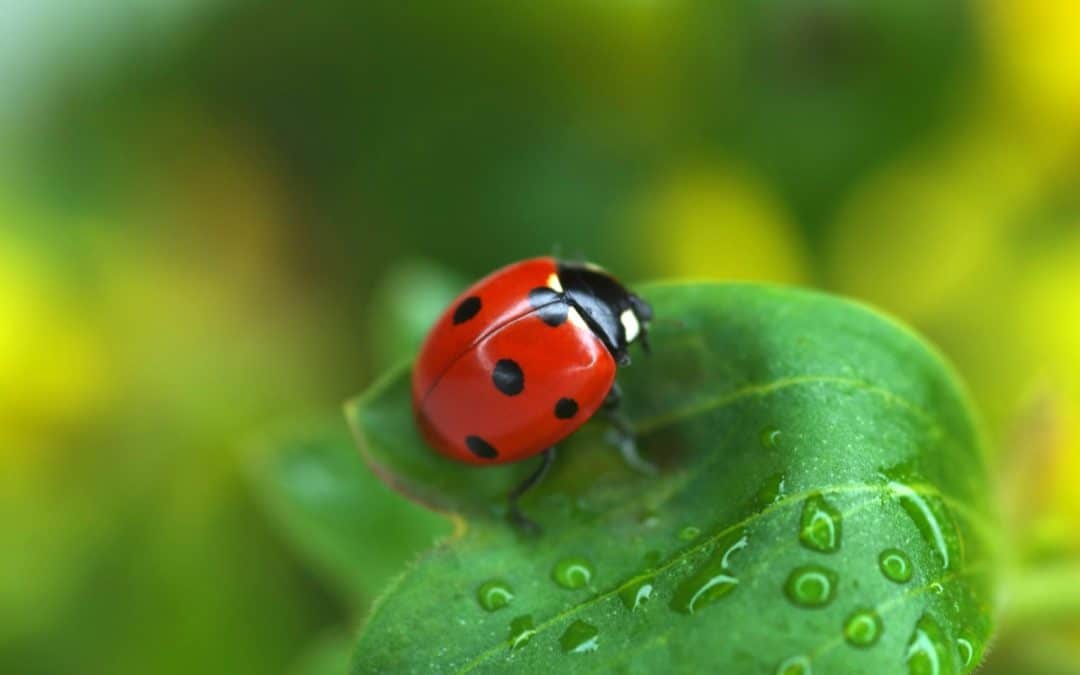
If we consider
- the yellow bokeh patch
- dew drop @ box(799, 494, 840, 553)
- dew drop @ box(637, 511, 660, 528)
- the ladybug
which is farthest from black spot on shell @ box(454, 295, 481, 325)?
the yellow bokeh patch

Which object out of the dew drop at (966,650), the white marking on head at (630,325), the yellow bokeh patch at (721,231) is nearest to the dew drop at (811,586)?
the dew drop at (966,650)

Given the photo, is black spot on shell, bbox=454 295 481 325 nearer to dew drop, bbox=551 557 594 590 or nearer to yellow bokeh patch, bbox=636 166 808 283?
dew drop, bbox=551 557 594 590

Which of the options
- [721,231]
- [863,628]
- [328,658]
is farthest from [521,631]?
[721,231]

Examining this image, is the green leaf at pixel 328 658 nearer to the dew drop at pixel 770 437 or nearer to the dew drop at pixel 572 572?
the dew drop at pixel 572 572

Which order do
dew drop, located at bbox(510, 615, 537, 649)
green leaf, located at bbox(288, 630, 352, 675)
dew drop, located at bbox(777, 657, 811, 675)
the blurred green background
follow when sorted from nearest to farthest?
1. dew drop, located at bbox(777, 657, 811, 675)
2. dew drop, located at bbox(510, 615, 537, 649)
3. green leaf, located at bbox(288, 630, 352, 675)
4. the blurred green background

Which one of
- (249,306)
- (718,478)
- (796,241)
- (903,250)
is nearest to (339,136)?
(249,306)

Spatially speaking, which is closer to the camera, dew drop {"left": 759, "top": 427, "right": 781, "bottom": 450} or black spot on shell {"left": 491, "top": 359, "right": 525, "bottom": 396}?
dew drop {"left": 759, "top": 427, "right": 781, "bottom": 450}

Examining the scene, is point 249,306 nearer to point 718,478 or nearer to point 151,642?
point 151,642
